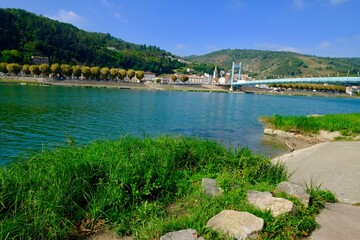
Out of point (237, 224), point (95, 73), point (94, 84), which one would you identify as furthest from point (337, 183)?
point (95, 73)

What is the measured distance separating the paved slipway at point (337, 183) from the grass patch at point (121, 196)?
271mm

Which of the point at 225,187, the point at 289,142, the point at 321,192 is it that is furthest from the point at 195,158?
the point at 289,142

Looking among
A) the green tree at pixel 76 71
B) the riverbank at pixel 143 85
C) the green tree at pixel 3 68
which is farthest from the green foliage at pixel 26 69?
the green tree at pixel 76 71

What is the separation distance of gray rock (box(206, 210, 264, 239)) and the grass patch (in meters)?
0.11

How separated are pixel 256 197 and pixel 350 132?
46.0 feet

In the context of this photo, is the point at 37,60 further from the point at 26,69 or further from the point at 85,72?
the point at 85,72

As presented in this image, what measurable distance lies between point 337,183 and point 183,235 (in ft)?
15.0

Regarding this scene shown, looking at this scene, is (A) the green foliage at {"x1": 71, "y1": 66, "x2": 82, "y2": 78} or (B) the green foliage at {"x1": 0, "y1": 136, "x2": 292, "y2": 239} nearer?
(B) the green foliage at {"x1": 0, "y1": 136, "x2": 292, "y2": 239}

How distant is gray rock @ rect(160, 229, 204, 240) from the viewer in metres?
3.09

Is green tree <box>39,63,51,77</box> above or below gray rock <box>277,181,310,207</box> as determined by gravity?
above

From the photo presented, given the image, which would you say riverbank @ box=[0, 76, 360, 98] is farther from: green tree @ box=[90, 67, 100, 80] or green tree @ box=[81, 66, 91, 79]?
green tree @ box=[90, 67, 100, 80]

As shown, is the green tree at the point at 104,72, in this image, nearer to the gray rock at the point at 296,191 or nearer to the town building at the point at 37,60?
the town building at the point at 37,60

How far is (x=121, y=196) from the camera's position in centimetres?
401

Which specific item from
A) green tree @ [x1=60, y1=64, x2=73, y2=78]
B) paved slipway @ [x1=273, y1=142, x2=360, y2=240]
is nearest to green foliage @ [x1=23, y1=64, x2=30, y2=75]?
green tree @ [x1=60, y1=64, x2=73, y2=78]
